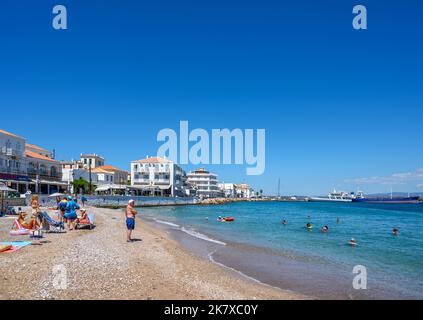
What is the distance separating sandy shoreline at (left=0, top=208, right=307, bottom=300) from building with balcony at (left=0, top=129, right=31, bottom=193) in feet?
144

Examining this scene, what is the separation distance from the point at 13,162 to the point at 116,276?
53.0m

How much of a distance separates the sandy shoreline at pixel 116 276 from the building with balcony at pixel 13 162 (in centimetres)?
4399

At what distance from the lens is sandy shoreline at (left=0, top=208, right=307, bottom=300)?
304 inches

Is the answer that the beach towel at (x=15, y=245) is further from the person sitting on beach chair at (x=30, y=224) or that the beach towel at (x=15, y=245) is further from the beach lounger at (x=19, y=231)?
the beach lounger at (x=19, y=231)

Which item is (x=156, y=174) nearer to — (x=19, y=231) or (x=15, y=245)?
(x=19, y=231)

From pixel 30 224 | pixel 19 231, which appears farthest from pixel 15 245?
pixel 19 231

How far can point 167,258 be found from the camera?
521 inches

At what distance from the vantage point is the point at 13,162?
177 feet

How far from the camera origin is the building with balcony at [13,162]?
5100 cm

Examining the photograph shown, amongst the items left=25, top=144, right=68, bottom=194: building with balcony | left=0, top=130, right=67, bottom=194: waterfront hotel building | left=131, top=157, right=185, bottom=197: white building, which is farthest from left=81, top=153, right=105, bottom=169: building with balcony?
left=0, top=130, right=67, bottom=194: waterfront hotel building
